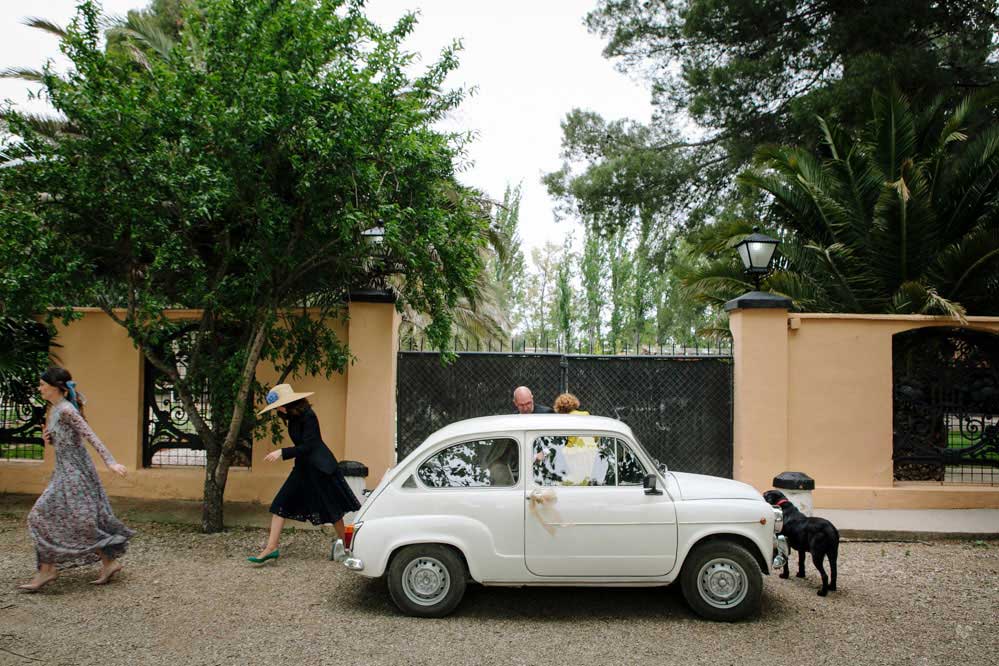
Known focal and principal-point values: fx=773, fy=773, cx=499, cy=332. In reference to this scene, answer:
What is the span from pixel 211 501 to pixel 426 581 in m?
3.69

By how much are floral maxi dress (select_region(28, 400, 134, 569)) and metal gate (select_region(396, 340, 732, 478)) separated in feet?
13.1

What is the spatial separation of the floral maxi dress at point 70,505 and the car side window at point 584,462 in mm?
3405

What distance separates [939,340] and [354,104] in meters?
7.82

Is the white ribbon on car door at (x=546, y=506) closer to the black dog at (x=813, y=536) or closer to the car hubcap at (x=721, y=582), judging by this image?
the car hubcap at (x=721, y=582)

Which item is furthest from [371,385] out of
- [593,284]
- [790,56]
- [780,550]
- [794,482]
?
[593,284]

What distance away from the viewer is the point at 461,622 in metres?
5.74

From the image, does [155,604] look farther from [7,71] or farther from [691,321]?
[691,321]

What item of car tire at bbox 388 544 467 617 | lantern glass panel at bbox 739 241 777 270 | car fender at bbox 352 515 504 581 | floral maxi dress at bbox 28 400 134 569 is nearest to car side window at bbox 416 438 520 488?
car fender at bbox 352 515 504 581

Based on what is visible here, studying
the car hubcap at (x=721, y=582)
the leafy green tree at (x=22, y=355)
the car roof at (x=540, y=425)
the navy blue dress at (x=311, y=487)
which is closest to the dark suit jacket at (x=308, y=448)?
the navy blue dress at (x=311, y=487)

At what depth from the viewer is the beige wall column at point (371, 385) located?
9.31 meters

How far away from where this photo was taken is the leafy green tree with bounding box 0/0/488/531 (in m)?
7.33

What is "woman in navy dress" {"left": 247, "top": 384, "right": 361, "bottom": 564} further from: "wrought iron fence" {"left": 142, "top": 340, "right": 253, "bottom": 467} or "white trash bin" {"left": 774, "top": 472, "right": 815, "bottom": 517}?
"white trash bin" {"left": 774, "top": 472, "right": 815, "bottom": 517}

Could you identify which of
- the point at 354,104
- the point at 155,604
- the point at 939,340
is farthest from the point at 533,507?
the point at 939,340

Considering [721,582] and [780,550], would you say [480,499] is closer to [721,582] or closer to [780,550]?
[721,582]
